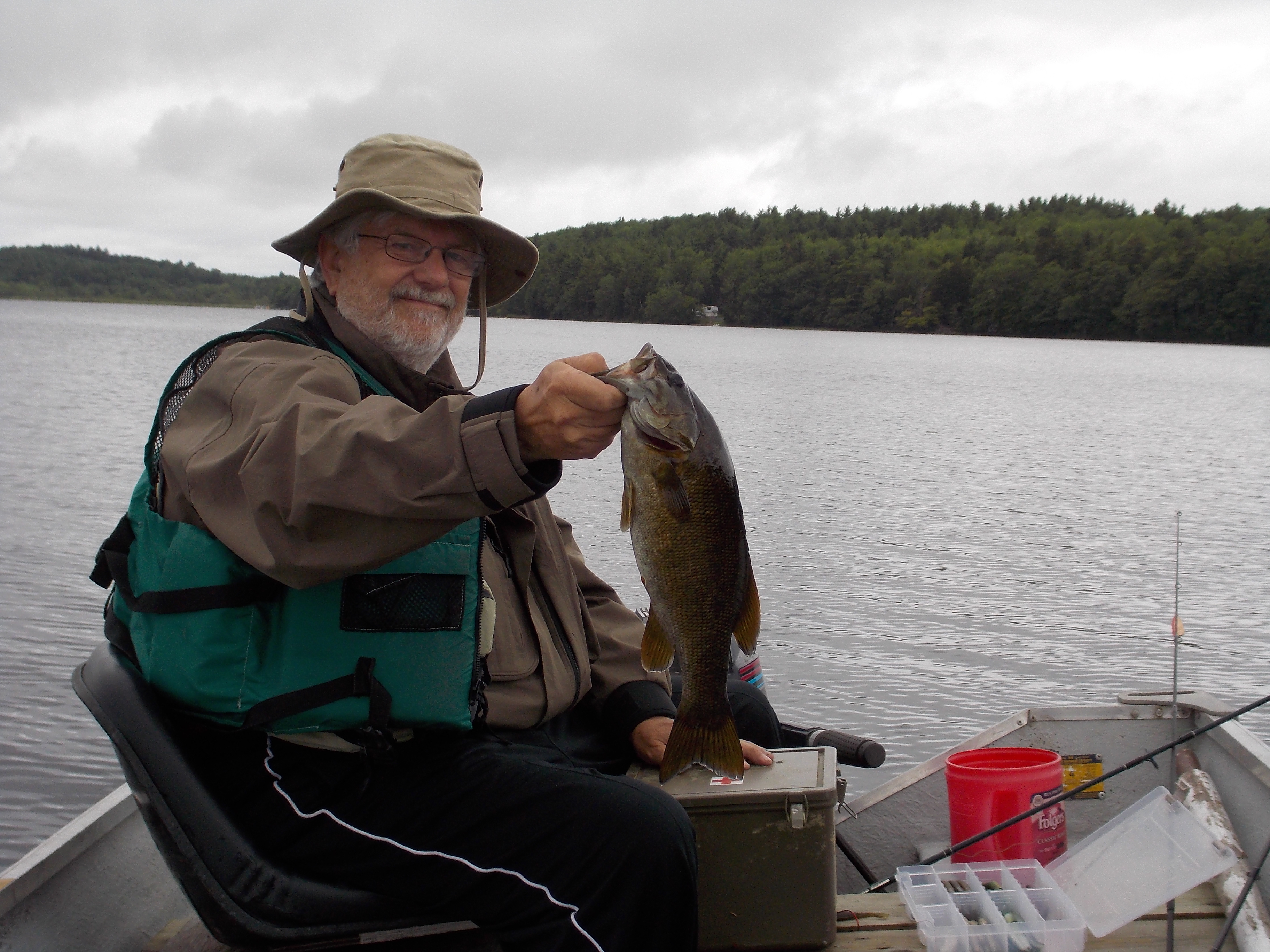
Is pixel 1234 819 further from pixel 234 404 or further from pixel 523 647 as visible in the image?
pixel 234 404

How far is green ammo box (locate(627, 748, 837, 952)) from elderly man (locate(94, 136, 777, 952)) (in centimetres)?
42

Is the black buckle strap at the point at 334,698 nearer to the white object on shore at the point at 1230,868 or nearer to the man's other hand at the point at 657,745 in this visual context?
the man's other hand at the point at 657,745

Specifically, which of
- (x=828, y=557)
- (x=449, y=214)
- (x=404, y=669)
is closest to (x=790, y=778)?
(x=404, y=669)

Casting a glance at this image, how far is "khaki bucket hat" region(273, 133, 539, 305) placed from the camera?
2.94 meters

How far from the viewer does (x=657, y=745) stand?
3139 millimetres

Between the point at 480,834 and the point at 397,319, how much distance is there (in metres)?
1.40

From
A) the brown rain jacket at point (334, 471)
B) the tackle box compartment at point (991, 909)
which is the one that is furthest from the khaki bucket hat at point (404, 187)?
the tackle box compartment at point (991, 909)

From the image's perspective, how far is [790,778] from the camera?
9.75 feet

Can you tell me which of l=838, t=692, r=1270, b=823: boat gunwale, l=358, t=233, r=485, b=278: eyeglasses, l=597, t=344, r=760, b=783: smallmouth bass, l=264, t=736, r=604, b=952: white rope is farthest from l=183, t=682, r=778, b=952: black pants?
l=838, t=692, r=1270, b=823: boat gunwale

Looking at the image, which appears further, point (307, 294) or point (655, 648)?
point (307, 294)

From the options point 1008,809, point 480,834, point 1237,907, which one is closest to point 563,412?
point 480,834

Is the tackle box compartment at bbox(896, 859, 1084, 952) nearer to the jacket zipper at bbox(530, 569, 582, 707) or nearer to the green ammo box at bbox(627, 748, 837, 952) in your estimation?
the green ammo box at bbox(627, 748, 837, 952)

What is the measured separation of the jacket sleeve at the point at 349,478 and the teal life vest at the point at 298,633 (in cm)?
18

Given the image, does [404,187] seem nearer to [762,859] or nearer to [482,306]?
[482,306]
